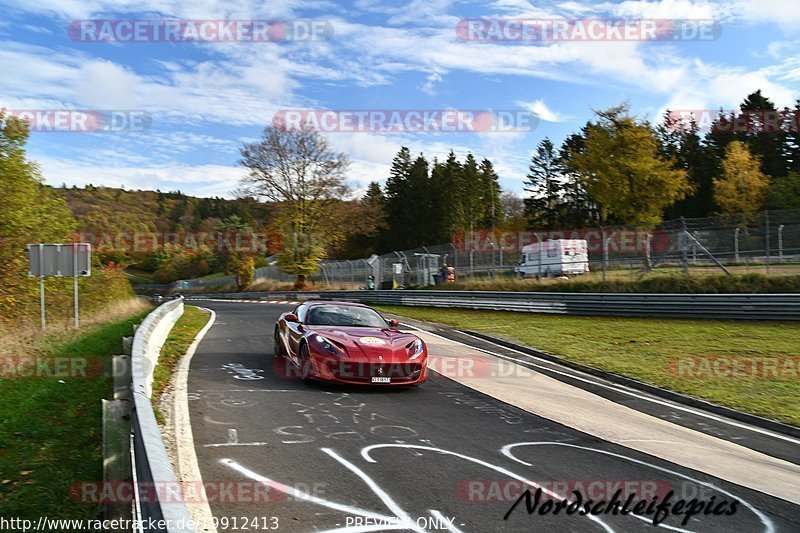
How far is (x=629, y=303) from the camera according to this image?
66.5 ft

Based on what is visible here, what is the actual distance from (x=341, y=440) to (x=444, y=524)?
87.4 inches

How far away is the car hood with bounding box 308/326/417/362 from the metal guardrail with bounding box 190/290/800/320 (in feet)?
40.6

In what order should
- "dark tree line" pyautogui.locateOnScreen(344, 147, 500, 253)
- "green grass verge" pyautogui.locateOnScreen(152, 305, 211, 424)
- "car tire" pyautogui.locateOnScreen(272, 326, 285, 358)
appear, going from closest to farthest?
"green grass verge" pyautogui.locateOnScreen(152, 305, 211, 424) < "car tire" pyautogui.locateOnScreen(272, 326, 285, 358) < "dark tree line" pyautogui.locateOnScreen(344, 147, 500, 253)

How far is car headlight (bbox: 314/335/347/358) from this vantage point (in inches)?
351

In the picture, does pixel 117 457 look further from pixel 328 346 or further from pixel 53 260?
pixel 53 260

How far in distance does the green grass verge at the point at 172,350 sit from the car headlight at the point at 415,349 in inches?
135

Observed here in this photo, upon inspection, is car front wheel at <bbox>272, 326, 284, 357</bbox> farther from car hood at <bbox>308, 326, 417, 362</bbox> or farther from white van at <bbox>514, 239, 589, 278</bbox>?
white van at <bbox>514, 239, 589, 278</bbox>

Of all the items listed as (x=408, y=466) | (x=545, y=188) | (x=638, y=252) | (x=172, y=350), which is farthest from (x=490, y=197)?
(x=408, y=466)

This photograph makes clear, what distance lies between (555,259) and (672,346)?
16681mm

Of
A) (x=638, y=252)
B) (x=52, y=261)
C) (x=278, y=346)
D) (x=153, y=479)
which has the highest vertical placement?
(x=638, y=252)

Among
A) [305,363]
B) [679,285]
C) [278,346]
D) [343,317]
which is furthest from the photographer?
[679,285]

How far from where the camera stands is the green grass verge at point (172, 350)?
330 inches

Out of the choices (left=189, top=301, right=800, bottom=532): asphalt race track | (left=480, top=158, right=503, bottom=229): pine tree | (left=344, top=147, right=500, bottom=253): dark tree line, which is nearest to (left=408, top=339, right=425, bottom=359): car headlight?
(left=189, top=301, right=800, bottom=532): asphalt race track

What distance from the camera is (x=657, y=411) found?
9.09m
